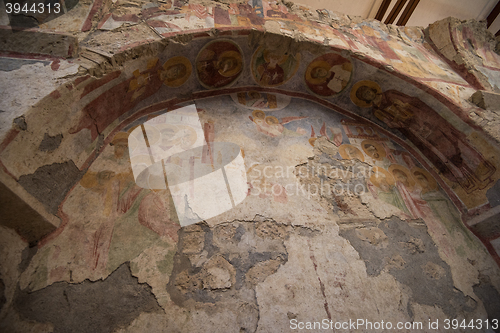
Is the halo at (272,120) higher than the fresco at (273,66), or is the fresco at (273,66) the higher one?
the fresco at (273,66)

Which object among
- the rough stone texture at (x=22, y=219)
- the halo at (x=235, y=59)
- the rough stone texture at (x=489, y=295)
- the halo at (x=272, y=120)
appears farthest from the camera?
the halo at (x=272, y=120)

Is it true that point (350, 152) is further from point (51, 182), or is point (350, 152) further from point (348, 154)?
point (51, 182)

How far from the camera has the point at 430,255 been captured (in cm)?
378

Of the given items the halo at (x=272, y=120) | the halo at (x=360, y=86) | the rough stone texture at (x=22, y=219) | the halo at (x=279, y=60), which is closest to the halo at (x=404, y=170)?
the halo at (x=360, y=86)

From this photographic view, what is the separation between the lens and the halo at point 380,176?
4434mm

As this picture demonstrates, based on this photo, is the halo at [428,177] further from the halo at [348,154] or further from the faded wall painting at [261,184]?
the halo at [348,154]

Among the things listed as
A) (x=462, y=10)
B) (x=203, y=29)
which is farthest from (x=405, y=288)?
(x=462, y=10)

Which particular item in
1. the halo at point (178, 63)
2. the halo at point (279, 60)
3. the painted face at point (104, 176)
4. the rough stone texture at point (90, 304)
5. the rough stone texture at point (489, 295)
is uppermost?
the halo at point (279, 60)

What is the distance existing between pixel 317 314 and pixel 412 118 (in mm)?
3999

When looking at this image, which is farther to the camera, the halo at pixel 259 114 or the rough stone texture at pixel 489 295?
the halo at pixel 259 114

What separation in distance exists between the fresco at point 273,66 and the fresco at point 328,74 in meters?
0.36

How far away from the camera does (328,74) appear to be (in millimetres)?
5090

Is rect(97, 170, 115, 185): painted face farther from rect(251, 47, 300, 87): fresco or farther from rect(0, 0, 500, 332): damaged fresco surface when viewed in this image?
rect(251, 47, 300, 87): fresco

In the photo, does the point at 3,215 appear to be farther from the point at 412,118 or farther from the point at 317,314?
the point at 412,118
